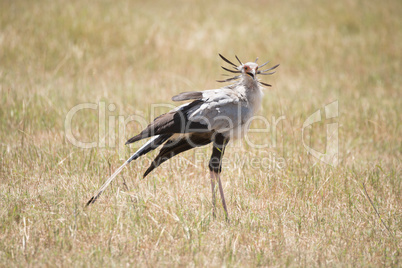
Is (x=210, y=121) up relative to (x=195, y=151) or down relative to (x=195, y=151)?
up

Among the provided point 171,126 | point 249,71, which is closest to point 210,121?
point 171,126

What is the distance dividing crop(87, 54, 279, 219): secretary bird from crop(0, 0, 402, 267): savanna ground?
0.40 metres

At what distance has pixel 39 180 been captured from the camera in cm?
402

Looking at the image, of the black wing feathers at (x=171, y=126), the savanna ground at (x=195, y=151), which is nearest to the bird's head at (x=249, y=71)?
the black wing feathers at (x=171, y=126)

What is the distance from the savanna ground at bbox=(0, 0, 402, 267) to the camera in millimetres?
3158

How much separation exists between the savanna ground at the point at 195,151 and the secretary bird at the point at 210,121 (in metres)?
0.40

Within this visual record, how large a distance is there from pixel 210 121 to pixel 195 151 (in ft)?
3.60

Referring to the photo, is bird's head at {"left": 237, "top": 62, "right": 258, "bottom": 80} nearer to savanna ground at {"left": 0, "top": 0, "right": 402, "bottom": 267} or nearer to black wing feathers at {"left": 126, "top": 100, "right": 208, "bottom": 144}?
black wing feathers at {"left": 126, "top": 100, "right": 208, "bottom": 144}

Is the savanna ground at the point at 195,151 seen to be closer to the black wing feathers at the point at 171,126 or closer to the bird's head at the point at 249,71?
the black wing feathers at the point at 171,126

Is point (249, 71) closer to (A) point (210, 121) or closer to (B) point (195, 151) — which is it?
(A) point (210, 121)

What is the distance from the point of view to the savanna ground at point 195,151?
3158 millimetres

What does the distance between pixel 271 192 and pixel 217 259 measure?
1.27 metres

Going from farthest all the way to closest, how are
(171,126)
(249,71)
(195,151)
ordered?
(195,151) < (249,71) < (171,126)

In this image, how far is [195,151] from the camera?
4.82 meters
